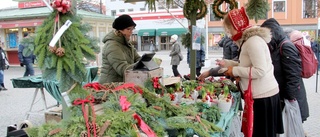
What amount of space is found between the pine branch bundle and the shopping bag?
123 cm

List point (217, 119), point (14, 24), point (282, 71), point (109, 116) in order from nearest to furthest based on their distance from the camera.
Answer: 1. point (109, 116)
2. point (217, 119)
3. point (282, 71)
4. point (14, 24)

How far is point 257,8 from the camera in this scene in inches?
153

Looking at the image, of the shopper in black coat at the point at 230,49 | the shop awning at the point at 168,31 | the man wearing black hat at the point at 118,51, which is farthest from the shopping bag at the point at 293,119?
the shop awning at the point at 168,31

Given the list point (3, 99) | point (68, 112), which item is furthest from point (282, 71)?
point (3, 99)

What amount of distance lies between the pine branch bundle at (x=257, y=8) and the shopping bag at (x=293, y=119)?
123 cm

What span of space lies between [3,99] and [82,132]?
703 cm

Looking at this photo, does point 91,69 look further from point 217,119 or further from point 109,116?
point 109,116

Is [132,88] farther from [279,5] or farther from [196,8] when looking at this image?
[279,5]

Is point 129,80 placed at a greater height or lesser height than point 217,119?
greater

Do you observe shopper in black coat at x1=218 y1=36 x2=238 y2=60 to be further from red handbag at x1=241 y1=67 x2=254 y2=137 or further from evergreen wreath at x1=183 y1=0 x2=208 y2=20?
red handbag at x1=241 y1=67 x2=254 y2=137

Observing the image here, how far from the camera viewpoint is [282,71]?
316 cm

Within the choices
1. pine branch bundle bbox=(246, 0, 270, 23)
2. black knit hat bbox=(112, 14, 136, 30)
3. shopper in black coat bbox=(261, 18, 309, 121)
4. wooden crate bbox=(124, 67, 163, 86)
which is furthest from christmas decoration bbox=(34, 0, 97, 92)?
pine branch bundle bbox=(246, 0, 270, 23)

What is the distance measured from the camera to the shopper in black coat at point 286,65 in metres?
3.08

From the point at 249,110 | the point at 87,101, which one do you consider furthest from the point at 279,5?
the point at 87,101
